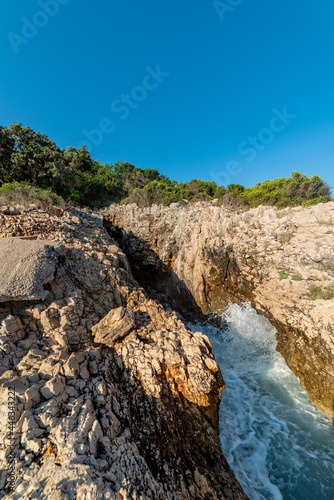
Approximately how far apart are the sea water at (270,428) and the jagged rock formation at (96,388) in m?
2.13

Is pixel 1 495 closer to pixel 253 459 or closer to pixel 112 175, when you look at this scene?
pixel 253 459

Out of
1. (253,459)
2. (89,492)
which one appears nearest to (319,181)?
(253,459)

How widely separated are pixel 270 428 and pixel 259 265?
7.36 m

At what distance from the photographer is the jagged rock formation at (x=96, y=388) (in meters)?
3.05

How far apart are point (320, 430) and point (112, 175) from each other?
87.5 feet

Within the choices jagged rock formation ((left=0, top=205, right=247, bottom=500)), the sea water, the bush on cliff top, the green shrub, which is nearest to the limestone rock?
jagged rock formation ((left=0, top=205, right=247, bottom=500))

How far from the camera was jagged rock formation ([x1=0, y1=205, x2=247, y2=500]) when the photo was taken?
120 inches

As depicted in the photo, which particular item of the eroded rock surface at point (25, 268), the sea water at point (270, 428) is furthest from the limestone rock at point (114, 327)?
the sea water at point (270, 428)

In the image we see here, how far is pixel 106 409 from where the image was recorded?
407 centimetres

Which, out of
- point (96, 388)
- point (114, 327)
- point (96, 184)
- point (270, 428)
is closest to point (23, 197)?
point (96, 184)

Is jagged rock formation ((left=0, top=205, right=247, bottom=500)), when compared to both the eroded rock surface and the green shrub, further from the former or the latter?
the green shrub

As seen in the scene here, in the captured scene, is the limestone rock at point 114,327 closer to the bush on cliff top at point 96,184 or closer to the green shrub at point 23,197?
the green shrub at point 23,197

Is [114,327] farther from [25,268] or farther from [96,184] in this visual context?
[96,184]

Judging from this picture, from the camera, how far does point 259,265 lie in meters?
10.5
